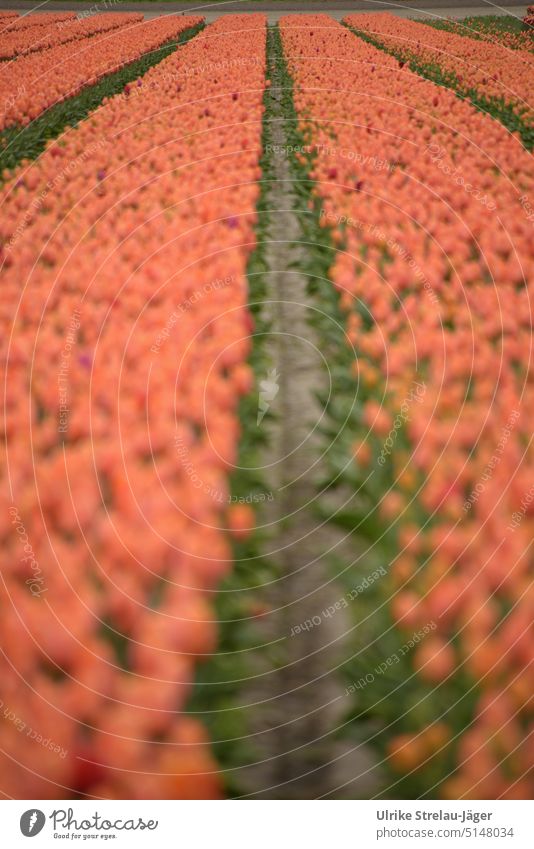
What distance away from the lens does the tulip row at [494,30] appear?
18.0 metres

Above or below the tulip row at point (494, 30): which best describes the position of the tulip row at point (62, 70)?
below

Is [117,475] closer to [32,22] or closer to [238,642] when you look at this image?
[238,642]

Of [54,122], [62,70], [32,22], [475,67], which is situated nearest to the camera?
[54,122]

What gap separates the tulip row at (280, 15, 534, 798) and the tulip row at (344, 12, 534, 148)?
3778mm

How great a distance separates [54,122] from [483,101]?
6730 millimetres

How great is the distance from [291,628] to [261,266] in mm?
3450

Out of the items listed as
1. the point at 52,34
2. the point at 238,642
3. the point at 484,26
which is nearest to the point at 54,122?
the point at 238,642

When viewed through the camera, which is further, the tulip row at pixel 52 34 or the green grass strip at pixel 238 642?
the tulip row at pixel 52 34

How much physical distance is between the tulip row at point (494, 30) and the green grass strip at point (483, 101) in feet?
10.8

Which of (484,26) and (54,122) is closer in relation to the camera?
(54,122)

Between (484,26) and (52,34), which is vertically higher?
(484,26)

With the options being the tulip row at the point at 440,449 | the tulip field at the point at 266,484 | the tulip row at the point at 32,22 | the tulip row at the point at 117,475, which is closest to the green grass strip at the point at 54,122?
the tulip field at the point at 266,484

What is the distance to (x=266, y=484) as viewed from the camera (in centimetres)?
346

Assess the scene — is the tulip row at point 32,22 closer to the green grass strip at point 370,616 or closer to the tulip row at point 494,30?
the tulip row at point 494,30
